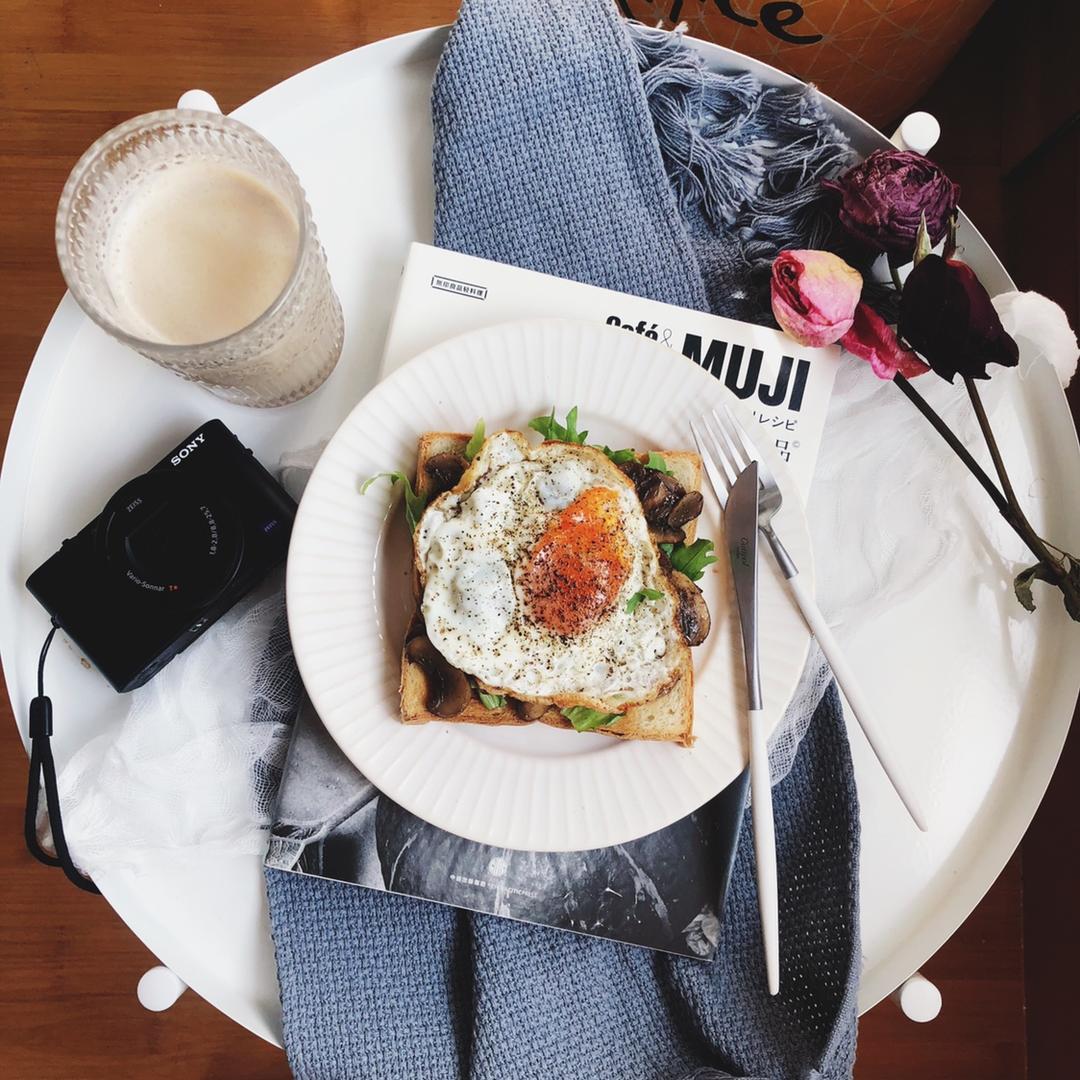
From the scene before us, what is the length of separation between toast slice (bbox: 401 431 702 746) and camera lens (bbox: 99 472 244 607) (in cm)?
20

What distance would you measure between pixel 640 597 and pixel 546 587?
0.09m

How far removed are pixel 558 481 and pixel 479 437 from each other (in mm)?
99

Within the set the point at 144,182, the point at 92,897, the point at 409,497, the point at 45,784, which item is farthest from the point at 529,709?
the point at 92,897

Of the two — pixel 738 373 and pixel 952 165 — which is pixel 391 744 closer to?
pixel 738 373

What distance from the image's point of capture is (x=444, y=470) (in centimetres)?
92

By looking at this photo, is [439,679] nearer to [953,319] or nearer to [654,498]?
[654,498]

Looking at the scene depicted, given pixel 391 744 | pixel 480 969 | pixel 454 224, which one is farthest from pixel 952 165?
pixel 480 969

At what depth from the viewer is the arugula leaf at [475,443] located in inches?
36.2

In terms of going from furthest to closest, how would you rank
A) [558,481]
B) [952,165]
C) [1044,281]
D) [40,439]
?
[952,165]
[1044,281]
[40,439]
[558,481]

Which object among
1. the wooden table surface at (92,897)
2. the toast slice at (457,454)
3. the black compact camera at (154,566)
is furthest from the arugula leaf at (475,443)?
the wooden table surface at (92,897)

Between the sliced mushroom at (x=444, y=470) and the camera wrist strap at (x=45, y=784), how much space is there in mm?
417

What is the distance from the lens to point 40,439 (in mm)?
994

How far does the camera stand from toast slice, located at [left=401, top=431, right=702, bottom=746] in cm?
91

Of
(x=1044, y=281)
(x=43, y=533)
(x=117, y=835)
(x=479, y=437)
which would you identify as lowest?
(x=117, y=835)
